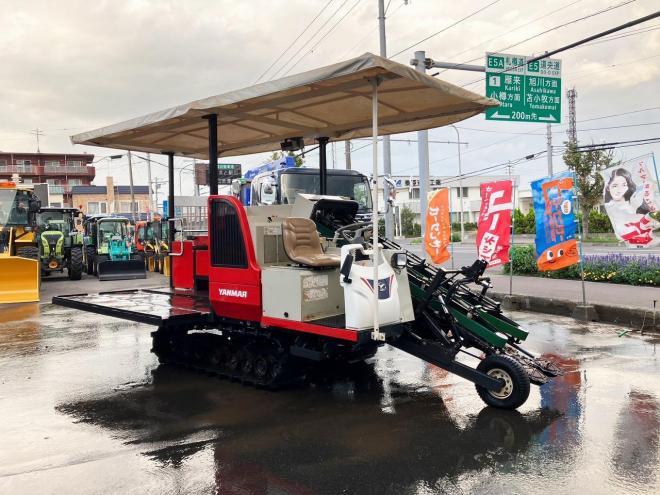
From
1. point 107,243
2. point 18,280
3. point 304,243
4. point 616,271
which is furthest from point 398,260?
point 107,243

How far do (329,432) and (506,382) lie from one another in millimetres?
1703

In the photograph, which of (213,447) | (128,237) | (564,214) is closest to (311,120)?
(213,447)

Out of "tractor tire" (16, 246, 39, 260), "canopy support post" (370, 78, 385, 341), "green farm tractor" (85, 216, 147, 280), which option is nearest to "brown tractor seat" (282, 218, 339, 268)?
"canopy support post" (370, 78, 385, 341)

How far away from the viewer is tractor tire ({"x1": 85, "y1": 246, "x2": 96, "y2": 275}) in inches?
841

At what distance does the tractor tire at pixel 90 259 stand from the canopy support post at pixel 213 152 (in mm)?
16833

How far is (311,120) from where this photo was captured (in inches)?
278

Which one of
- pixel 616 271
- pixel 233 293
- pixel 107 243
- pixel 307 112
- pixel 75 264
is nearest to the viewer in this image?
pixel 233 293

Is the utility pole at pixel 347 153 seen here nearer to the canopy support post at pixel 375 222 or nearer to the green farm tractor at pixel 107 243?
the green farm tractor at pixel 107 243

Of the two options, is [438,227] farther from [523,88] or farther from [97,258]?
[97,258]

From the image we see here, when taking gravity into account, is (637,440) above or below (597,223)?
below

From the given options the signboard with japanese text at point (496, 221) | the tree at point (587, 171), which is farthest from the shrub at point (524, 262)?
the tree at point (587, 171)

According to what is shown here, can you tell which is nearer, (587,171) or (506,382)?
(506,382)

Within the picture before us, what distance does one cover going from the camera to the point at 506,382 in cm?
516

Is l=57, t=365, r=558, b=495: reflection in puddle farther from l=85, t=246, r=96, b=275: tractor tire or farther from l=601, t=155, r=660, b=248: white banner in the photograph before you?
l=85, t=246, r=96, b=275: tractor tire
